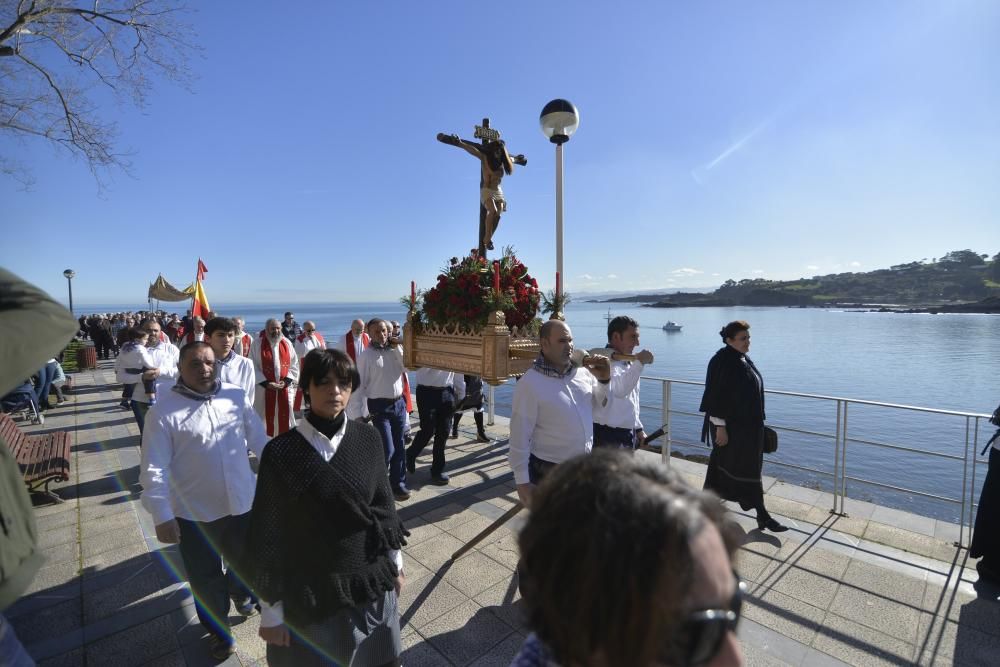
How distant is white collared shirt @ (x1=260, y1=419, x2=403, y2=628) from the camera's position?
2.01 m

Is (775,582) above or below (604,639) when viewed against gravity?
below

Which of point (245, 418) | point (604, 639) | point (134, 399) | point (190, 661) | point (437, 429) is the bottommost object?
point (190, 661)

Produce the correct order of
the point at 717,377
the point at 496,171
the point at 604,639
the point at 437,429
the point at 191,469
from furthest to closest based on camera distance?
the point at 437,429
the point at 496,171
the point at 717,377
the point at 191,469
the point at 604,639

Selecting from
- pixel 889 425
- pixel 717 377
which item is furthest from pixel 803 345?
pixel 717 377

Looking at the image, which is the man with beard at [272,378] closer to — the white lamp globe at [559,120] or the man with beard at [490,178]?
the man with beard at [490,178]

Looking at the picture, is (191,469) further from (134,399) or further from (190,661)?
(134,399)

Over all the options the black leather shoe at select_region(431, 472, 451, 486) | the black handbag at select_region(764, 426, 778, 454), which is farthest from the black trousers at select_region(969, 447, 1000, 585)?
the black leather shoe at select_region(431, 472, 451, 486)

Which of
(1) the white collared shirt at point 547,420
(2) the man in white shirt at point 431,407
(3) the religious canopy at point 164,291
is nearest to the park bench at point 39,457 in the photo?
(2) the man in white shirt at point 431,407

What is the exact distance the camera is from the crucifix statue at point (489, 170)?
5.26 m

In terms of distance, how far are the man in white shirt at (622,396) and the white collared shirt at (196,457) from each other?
2.69 meters

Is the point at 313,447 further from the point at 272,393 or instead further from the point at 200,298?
the point at 200,298

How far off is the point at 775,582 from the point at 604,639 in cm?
382

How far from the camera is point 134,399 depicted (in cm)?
639

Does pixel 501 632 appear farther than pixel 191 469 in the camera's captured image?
Yes
